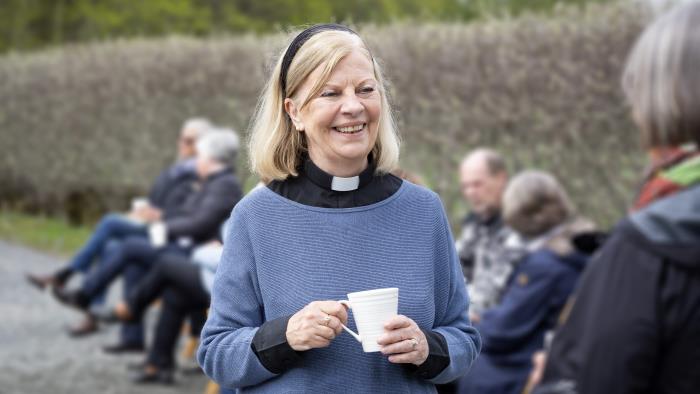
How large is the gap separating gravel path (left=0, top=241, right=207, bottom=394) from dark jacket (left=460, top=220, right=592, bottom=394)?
277 centimetres

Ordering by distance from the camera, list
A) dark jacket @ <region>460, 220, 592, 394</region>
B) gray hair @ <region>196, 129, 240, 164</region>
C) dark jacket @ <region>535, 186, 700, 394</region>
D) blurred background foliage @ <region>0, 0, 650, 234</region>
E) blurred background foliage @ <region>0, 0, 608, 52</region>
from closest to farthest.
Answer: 1. dark jacket @ <region>535, 186, 700, 394</region>
2. dark jacket @ <region>460, 220, 592, 394</region>
3. gray hair @ <region>196, 129, 240, 164</region>
4. blurred background foliage @ <region>0, 0, 650, 234</region>
5. blurred background foliage @ <region>0, 0, 608, 52</region>

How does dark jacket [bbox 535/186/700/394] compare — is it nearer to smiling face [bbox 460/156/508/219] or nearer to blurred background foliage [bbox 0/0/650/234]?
blurred background foliage [bbox 0/0/650/234]

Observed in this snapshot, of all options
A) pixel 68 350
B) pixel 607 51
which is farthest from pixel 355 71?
pixel 68 350

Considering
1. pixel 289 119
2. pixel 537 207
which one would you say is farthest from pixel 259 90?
pixel 537 207

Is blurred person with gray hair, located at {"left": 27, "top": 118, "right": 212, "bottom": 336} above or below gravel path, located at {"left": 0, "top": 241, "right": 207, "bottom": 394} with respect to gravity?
above

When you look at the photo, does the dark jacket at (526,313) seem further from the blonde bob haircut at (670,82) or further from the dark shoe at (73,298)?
the dark shoe at (73,298)

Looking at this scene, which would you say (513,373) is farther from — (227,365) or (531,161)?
(531,161)

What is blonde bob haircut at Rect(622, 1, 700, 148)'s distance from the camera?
166 centimetres

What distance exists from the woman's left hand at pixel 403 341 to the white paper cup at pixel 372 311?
1 centimetres

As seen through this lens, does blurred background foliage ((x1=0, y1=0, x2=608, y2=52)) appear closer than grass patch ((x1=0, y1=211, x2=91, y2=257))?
No

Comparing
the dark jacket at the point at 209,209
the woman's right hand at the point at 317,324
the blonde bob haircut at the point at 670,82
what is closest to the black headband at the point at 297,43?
the woman's right hand at the point at 317,324

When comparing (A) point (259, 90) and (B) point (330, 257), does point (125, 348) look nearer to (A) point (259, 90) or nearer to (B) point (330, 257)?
(A) point (259, 90)

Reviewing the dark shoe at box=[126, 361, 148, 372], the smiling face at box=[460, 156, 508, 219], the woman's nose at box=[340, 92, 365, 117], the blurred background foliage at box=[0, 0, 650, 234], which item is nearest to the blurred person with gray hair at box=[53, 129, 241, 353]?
the dark shoe at box=[126, 361, 148, 372]

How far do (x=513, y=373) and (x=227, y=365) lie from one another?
2659 millimetres
